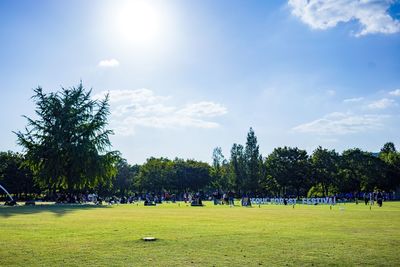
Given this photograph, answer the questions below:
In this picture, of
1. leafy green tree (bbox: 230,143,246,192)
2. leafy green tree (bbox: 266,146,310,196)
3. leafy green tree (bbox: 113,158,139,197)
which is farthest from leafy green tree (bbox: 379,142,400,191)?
leafy green tree (bbox: 113,158,139,197)

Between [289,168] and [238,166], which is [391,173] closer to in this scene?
[289,168]

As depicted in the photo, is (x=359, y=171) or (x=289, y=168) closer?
(x=359, y=171)

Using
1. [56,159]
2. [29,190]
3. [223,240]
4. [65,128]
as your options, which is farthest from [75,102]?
[223,240]

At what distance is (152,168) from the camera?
136m

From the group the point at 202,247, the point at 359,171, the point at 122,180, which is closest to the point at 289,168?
the point at 359,171

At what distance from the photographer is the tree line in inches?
2564

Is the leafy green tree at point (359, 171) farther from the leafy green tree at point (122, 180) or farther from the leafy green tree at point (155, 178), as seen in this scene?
the leafy green tree at point (122, 180)

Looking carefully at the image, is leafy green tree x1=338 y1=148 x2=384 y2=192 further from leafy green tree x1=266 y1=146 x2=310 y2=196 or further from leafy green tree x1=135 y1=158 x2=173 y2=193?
leafy green tree x1=135 y1=158 x2=173 y2=193

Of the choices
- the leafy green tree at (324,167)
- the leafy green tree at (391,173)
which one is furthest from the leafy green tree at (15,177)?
the leafy green tree at (391,173)

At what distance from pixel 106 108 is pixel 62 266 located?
198 feet

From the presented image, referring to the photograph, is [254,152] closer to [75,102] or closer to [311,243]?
[75,102]

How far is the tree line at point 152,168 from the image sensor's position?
65.1 m

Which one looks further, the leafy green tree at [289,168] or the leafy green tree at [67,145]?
the leafy green tree at [289,168]

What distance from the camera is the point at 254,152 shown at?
102062mm
